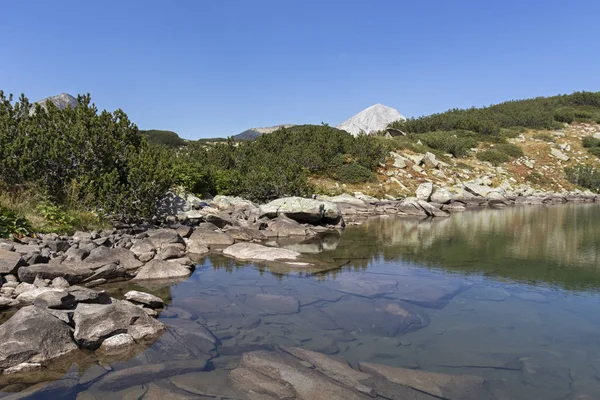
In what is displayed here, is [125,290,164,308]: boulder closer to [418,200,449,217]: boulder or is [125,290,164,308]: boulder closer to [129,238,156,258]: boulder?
[129,238,156,258]: boulder

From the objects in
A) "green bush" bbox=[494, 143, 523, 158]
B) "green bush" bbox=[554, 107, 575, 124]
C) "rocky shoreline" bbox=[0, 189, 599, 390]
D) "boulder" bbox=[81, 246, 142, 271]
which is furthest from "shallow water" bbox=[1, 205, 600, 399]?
"green bush" bbox=[554, 107, 575, 124]

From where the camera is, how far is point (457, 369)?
6.74 m

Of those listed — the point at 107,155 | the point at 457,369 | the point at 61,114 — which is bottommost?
the point at 457,369

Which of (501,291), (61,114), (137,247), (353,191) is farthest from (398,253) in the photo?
(353,191)

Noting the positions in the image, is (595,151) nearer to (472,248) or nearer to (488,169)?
(488,169)

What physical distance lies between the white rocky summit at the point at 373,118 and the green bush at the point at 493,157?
5899cm

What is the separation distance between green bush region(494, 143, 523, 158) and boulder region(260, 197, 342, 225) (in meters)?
39.8

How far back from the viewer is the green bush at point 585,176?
170 feet

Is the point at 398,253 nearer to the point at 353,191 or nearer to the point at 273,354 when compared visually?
the point at 273,354

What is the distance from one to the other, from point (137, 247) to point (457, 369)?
34.4 ft

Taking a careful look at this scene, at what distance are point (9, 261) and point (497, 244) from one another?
18358mm

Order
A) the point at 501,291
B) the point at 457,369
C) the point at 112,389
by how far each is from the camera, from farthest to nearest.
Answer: the point at 501,291
the point at 457,369
the point at 112,389

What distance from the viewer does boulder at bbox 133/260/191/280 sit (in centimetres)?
1161

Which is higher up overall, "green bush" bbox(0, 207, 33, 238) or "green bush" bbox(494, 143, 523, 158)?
"green bush" bbox(494, 143, 523, 158)
